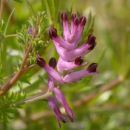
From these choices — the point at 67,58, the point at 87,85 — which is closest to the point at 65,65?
the point at 67,58

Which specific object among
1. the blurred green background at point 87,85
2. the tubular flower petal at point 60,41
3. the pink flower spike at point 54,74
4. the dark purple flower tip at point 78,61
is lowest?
the blurred green background at point 87,85

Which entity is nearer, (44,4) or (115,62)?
(44,4)

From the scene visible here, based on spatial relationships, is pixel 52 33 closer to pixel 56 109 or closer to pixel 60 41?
pixel 60 41

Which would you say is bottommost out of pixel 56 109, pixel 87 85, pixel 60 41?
pixel 87 85

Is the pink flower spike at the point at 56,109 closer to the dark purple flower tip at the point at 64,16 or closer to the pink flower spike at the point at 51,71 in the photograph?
the pink flower spike at the point at 51,71

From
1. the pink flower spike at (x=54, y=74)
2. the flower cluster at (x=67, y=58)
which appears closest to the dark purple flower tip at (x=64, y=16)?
the flower cluster at (x=67, y=58)

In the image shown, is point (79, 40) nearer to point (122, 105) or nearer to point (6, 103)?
point (6, 103)

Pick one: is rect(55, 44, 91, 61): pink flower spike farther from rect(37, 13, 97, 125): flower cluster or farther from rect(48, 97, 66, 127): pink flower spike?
rect(48, 97, 66, 127): pink flower spike

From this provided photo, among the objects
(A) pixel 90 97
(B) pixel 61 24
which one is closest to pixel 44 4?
(B) pixel 61 24

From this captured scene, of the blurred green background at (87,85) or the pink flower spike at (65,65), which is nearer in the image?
the pink flower spike at (65,65)
